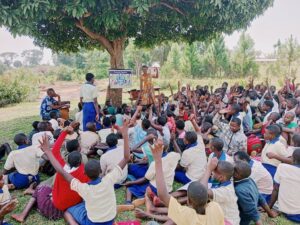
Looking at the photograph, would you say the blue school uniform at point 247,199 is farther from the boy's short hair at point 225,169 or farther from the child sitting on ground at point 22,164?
the child sitting on ground at point 22,164

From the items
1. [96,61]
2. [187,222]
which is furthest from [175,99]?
[96,61]

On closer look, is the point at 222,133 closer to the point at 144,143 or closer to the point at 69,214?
the point at 144,143

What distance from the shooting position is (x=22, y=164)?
468cm

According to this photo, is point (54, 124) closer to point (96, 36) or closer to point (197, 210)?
point (96, 36)

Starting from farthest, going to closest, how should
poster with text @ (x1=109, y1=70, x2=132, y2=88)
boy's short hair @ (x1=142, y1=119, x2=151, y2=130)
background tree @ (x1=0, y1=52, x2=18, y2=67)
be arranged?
1. background tree @ (x1=0, y1=52, x2=18, y2=67)
2. poster with text @ (x1=109, y1=70, x2=132, y2=88)
3. boy's short hair @ (x1=142, y1=119, x2=151, y2=130)

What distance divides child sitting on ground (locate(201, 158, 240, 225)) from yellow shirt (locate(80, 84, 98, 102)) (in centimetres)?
466

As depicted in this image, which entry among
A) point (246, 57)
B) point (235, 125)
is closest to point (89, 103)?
point (235, 125)

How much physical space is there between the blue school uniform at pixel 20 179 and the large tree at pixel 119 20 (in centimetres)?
294

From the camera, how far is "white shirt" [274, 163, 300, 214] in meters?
3.78

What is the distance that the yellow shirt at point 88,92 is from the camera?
23.8ft

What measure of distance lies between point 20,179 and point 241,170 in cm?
343

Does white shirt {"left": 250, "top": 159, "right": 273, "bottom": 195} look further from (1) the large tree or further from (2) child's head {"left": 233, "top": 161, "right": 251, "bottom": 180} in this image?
(1) the large tree

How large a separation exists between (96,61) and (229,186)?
125 feet

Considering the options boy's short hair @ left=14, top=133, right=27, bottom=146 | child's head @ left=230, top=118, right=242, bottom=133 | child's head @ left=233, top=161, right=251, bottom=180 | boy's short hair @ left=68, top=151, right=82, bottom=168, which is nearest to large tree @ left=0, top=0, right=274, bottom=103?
boy's short hair @ left=14, top=133, right=27, bottom=146
